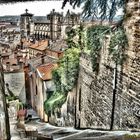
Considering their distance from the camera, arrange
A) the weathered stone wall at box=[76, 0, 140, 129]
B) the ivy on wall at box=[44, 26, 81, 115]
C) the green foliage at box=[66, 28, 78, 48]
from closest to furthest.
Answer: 1. the weathered stone wall at box=[76, 0, 140, 129]
2. the green foliage at box=[66, 28, 78, 48]
3. the ivy on wall at box=[44, 26, 81, 115]

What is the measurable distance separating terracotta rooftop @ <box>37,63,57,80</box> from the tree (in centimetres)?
126

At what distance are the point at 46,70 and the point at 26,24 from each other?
952 millimetres

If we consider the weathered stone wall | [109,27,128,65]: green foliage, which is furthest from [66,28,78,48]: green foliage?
[109,27,128,65]: green foliage

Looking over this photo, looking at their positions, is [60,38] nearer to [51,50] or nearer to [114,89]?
[51,50]

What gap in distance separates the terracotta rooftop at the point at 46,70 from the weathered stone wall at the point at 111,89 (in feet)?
1.89

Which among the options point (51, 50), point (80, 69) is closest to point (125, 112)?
point (80, 69)

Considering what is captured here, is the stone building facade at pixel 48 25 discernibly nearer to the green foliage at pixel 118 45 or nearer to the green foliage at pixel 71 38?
the green foliage at pixel 71 38

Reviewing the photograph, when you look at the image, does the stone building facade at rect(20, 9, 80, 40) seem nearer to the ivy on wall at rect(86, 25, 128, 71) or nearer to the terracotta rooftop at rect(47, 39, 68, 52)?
the terracotta rooftop at rect(47, 39, 68, 52)

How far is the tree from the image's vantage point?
4.55 meters

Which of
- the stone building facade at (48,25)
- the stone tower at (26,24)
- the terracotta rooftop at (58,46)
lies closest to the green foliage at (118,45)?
the stone building facade at (48,25)

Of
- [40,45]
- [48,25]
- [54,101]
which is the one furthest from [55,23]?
[54,101]

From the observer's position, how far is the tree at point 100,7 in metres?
4.55

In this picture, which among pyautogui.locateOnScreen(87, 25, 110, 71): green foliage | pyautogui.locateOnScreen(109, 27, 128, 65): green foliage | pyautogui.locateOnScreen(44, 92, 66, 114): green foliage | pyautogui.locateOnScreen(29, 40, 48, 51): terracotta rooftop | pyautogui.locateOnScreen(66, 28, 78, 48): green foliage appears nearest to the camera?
pyautogui.locateOnScreen(109, 27, 128, 65): green foliage

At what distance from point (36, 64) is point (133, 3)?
292 centimetres
